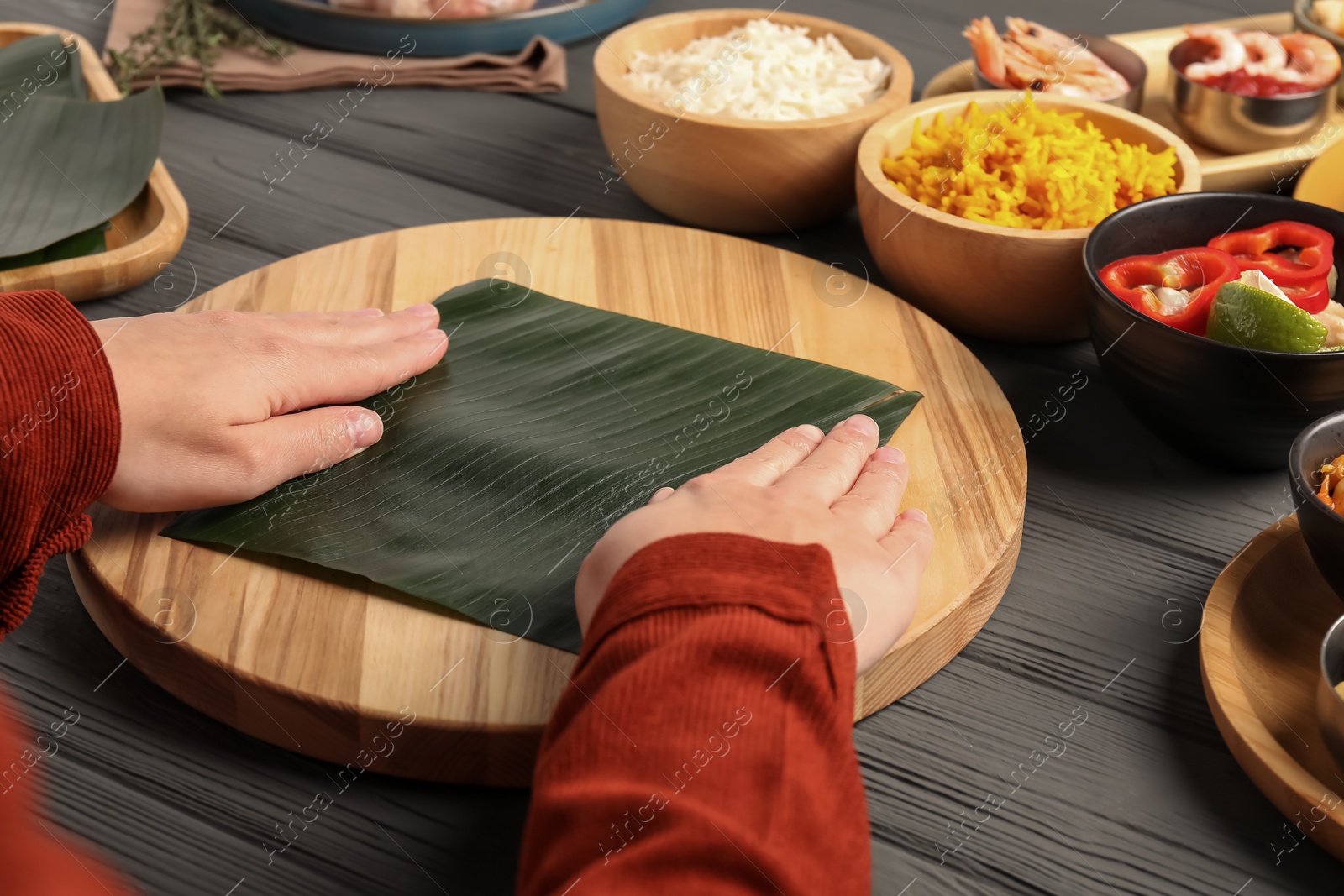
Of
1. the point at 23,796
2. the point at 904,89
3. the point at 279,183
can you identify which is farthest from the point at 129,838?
the point at 904,89

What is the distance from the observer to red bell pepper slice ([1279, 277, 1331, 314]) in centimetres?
102

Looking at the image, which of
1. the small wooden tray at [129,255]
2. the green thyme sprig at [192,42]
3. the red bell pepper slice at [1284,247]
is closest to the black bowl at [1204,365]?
the red bell pepper slice at [1284,247]

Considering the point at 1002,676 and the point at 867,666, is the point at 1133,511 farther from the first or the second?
the point at 867,666

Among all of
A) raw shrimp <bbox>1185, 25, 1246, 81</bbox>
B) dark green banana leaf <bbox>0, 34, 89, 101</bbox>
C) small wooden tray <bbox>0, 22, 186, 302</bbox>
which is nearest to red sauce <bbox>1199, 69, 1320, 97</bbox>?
raw shrimp <bbox>1185, 25, 1246, 81</bbox>

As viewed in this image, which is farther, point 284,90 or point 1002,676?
point 284,90

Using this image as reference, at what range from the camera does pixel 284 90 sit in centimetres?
180

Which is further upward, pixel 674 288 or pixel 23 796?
pixel 23 796

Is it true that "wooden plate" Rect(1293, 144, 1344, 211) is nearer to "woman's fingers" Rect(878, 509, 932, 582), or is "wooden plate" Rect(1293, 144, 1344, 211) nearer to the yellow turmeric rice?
the yellow turmeric rice

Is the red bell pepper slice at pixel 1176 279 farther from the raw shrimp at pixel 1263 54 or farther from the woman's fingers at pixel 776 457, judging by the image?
the raw shrimp at pixel 1263 54

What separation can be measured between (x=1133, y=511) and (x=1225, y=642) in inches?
9.4

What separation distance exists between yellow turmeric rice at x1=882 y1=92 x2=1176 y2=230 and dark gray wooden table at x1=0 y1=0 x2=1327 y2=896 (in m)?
0.17

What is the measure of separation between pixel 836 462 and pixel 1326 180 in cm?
78

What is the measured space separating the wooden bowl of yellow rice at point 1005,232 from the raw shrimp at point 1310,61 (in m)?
0.34

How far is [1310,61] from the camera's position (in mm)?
1481
